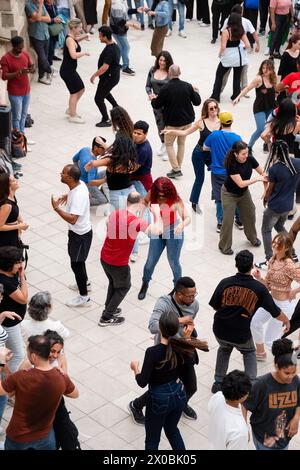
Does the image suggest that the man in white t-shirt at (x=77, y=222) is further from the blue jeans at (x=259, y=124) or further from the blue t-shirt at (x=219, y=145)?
the blue jeans at (x=259, y=124)

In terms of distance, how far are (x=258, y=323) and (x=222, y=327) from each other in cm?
79

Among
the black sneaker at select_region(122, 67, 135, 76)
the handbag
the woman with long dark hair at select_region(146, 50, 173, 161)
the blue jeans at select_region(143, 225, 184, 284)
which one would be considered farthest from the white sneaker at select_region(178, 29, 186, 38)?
the blue jeans at select_region(143, 225, 184, 284)

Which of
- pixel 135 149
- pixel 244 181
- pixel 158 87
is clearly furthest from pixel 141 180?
pixel 158 87

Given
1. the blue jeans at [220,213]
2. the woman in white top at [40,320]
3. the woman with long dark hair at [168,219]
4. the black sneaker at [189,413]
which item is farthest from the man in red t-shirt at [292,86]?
the woman in white top at [40,320]

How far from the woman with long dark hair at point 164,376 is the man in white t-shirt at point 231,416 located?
1.62 feet

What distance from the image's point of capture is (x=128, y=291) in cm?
967

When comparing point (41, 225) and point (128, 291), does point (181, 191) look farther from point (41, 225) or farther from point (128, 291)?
point (128, 291)

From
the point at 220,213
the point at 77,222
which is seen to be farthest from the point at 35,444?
the point at 220,213

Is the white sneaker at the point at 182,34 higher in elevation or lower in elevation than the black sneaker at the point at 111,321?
higher

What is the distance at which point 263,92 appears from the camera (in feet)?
42.8

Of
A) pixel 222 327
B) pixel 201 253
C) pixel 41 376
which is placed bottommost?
pixel 201 253

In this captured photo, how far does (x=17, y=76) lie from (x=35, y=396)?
749 cm

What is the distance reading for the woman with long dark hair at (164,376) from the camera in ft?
21.9

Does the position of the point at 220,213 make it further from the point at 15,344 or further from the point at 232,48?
the point at 232,48
